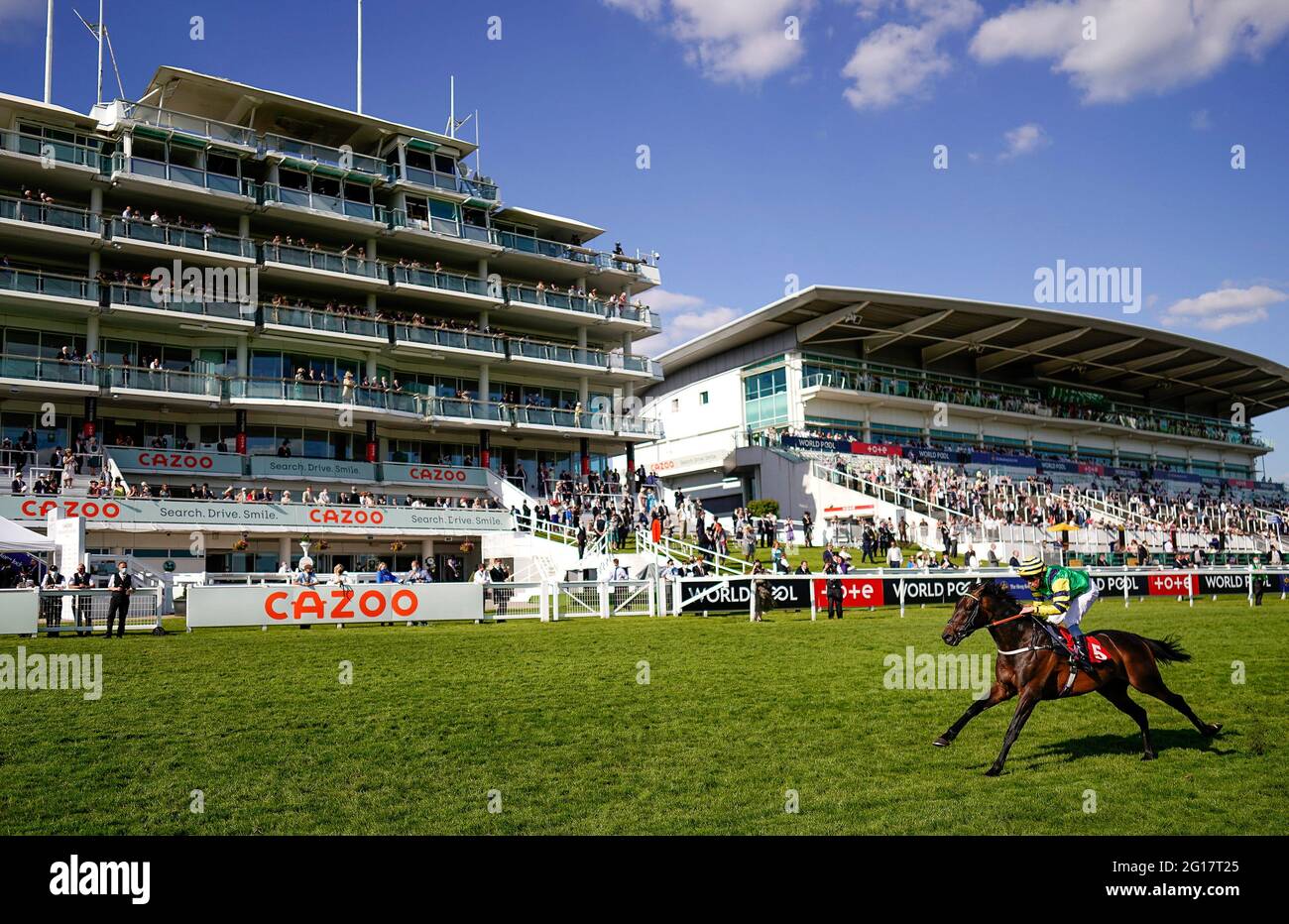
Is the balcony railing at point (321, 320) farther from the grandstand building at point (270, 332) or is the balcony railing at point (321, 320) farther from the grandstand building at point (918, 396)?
the grandstand building at point (918, 396)

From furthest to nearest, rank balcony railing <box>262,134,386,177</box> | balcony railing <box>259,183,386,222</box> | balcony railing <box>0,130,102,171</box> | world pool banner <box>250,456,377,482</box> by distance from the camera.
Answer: balcony railing <box>262,134,386,177</box>
balcony railing <box>259,183,386,222</box>
world pool banner <box>250,456,377,482</box>
balcony railing <box>0,130,102,171</box>

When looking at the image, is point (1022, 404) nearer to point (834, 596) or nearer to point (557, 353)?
point (557, 353)

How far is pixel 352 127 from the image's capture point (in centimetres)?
4606

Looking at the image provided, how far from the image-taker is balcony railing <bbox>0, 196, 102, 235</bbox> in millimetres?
36156

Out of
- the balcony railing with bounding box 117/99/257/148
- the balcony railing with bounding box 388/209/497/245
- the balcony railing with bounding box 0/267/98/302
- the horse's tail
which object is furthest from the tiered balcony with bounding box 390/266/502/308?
the horse's tail

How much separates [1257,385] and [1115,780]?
91275 mm

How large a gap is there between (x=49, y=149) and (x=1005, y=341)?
54.1m

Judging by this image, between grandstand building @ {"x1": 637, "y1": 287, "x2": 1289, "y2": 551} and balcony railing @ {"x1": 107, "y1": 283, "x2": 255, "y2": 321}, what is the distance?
83.3 ft

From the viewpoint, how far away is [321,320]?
42219 mm

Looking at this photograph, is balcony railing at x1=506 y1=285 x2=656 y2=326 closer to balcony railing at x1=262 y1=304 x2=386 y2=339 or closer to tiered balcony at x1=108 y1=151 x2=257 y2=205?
balcony railing at x1=262 y1=304 x2=386 y2=339

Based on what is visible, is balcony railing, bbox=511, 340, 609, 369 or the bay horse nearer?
the bay horse

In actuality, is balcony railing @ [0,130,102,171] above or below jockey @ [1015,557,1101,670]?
above

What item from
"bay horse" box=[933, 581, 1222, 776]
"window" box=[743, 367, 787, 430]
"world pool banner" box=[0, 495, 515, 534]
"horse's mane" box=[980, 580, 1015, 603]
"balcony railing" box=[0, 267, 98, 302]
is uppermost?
"balcony railing" box=[0, 267, 98, 302]
